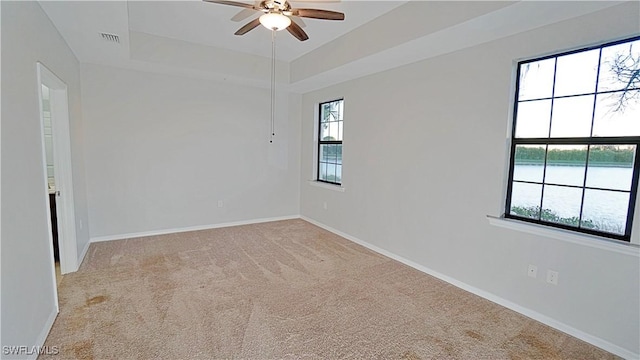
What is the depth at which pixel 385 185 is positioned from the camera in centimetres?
397

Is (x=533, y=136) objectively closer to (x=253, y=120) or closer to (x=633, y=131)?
(x=633, y=131)

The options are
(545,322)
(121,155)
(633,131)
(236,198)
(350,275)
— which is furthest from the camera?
(236,198)

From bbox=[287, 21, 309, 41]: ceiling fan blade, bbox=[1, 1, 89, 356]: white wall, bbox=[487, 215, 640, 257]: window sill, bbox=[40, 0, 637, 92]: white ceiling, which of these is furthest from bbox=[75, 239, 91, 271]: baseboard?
bbox=[487, 215, 640, 257]: window sill

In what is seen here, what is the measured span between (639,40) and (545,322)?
2.19 meters

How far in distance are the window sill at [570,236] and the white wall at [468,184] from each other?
4 centimetres

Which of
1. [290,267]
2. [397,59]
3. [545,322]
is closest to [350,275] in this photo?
[290,267]

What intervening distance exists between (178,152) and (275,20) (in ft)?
10.2

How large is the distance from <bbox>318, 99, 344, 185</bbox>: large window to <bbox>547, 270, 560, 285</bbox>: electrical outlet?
10.0ft

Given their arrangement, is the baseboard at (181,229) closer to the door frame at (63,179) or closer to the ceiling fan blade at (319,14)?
the door frame at (63,179)

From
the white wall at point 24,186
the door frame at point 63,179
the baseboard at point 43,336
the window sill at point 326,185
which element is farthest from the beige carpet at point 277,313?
the window sill at point 326,185

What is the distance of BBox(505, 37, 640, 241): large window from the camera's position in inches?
82.5

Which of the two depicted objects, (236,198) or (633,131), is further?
(236,198)

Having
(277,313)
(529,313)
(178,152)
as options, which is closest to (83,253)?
(178,152)

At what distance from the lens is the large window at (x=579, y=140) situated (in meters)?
2.10
